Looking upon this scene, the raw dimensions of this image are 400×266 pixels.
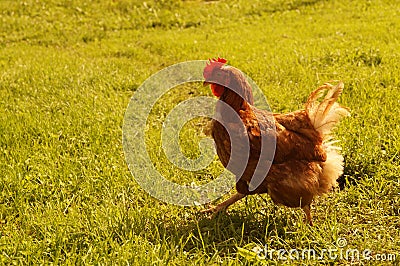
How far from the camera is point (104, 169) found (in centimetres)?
416

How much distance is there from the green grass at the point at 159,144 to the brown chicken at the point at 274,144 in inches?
12.1

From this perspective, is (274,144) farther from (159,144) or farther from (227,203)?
(159,144)

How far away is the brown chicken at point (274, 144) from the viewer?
325cm

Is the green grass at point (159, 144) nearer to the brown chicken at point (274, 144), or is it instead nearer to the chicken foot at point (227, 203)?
the chicken foot at point (227, 203)

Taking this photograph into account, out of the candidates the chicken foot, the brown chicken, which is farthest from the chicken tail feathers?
the chicken foot

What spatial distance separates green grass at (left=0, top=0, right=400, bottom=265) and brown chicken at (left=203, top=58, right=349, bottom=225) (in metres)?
0.31

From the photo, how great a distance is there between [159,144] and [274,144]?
1.90 m

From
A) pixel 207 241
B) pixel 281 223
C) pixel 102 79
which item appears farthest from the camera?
pixel 102 79

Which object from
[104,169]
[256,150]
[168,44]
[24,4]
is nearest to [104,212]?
[104,169]

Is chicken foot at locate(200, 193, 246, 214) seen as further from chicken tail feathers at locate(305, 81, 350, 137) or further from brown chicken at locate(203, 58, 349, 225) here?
chicken tail feathers at locate(305, 81, 350, 137)

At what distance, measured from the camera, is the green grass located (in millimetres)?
3119

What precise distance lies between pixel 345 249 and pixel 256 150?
3.14 feet

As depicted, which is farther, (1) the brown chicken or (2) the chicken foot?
(2) the chicken foot

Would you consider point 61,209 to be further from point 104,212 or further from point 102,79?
point 102,79
